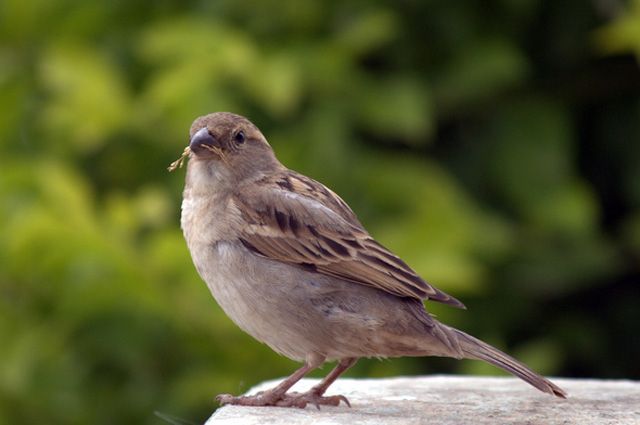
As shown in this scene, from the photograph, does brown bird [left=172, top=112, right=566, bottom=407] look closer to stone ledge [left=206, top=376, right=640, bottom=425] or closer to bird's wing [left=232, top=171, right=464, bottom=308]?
bird's wing [left=232, top=171, right=464, bottom=308]

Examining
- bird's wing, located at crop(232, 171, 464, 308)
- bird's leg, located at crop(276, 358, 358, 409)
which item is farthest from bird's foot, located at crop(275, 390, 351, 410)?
bird's wing, located at crop(232, 171, 464, 308)

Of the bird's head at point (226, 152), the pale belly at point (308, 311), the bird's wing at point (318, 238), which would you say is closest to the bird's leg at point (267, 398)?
the pale belly at point (308, 311)

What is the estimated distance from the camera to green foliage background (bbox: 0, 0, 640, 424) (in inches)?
244

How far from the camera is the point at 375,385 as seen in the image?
555cm

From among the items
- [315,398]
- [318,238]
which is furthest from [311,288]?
[315,398]

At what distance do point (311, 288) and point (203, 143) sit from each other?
727 mm

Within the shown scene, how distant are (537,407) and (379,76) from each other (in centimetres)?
270

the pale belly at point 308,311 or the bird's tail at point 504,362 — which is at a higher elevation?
the pale belly at point 308,311

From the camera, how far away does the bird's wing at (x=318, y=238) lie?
5043 mm

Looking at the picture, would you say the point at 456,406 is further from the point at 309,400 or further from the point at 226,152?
the point at 226,152

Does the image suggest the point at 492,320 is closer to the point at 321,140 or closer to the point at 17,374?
the point at 321,140

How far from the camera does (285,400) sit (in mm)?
5027

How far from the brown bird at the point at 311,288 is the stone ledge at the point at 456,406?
12 centimetres

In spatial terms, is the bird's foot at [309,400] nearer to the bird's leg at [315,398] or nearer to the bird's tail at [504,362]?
the bird's leg at [315,398]
